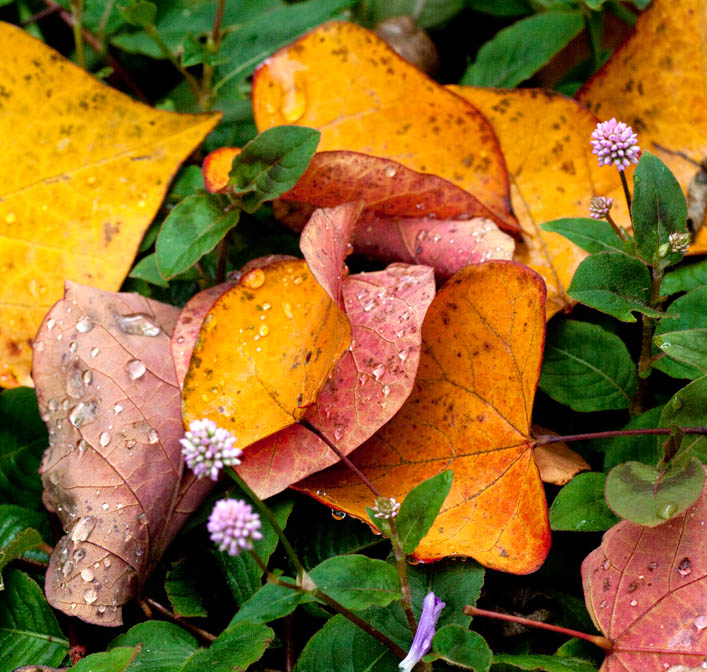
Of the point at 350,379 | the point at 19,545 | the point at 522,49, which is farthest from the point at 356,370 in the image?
the point at 522,49

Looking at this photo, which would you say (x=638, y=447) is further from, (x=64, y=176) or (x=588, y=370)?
(x=64, y=176)

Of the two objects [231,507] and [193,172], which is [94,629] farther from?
[193,172]

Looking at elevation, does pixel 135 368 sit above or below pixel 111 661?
above

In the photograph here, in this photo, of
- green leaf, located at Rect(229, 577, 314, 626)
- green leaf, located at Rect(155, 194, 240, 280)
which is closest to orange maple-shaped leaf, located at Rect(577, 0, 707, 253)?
green leaf, located at Rect(155, 194, 240, 280)

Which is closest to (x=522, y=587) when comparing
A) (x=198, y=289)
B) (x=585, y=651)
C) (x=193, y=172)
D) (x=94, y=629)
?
(x=585, y=651)

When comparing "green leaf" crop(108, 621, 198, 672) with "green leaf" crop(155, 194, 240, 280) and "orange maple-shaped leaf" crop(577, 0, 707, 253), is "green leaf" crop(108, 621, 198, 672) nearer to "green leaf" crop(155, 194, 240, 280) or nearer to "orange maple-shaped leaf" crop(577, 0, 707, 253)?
"green leaf" crop(155, 194, 240, 280)
